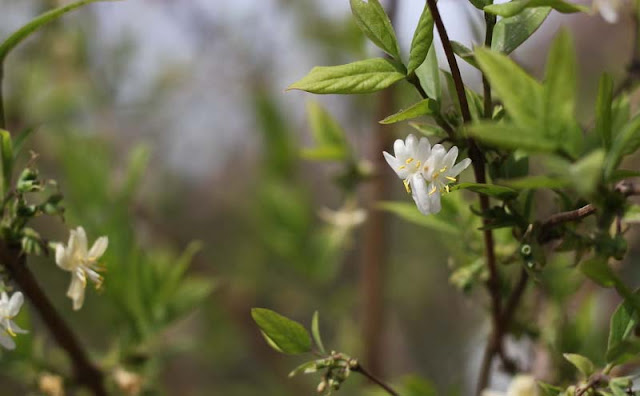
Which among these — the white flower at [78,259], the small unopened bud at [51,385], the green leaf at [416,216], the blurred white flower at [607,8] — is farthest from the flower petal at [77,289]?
the blurred white flower at [607,8]

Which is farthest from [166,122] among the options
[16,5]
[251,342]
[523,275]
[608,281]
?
[608,281]

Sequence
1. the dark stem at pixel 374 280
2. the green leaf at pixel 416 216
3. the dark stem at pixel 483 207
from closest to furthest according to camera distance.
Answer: the dark stem at pixel 483 207 < the green leaf at pixel 416 216 < the dark stem at pixel 374 280

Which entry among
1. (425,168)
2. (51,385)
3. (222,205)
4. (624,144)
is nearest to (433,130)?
(425,168)

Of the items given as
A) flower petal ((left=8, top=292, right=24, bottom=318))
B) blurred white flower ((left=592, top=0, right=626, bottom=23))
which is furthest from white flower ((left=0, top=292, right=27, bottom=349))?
blurred white flower ((left=592, top=0, right=626, bottom=23))

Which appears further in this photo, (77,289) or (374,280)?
(374,280)

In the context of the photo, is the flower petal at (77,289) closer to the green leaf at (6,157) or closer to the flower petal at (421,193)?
the green leaf at (6,157)

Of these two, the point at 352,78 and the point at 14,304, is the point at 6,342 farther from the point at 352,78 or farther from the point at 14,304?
the point at 352,78
